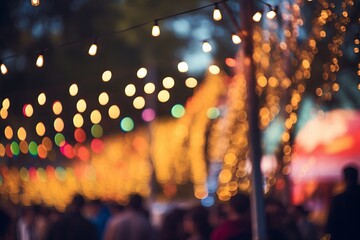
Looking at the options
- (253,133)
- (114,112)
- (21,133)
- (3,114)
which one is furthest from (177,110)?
(253,133)

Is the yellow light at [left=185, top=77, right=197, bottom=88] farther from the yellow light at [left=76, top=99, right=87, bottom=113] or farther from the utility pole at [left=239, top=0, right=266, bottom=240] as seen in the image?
the utility pole at [left=239, top=0, right=266, bottom=240]

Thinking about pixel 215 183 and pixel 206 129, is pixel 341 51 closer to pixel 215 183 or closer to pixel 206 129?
pixel 215 183

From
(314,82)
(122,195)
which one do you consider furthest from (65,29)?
(122,195)

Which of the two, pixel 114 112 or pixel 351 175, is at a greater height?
pixel 114 112

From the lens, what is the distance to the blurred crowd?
43.6 ft

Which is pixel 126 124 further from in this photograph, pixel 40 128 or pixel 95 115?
pixel 40 128

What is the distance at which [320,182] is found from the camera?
25.8 meters

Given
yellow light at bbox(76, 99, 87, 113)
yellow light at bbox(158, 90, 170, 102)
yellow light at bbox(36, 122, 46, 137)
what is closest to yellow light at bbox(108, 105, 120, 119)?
yellow light at bbox(158, 90, 170, 102)

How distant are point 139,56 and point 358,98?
18444mm

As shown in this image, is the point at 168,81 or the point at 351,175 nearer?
the point at 351,175

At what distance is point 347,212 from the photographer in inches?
549

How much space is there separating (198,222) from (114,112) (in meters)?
37.7

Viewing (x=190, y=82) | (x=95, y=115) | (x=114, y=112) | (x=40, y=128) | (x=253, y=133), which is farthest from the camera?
(x=114, y=112)

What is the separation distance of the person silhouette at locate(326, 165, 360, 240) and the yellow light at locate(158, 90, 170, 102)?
116ft
